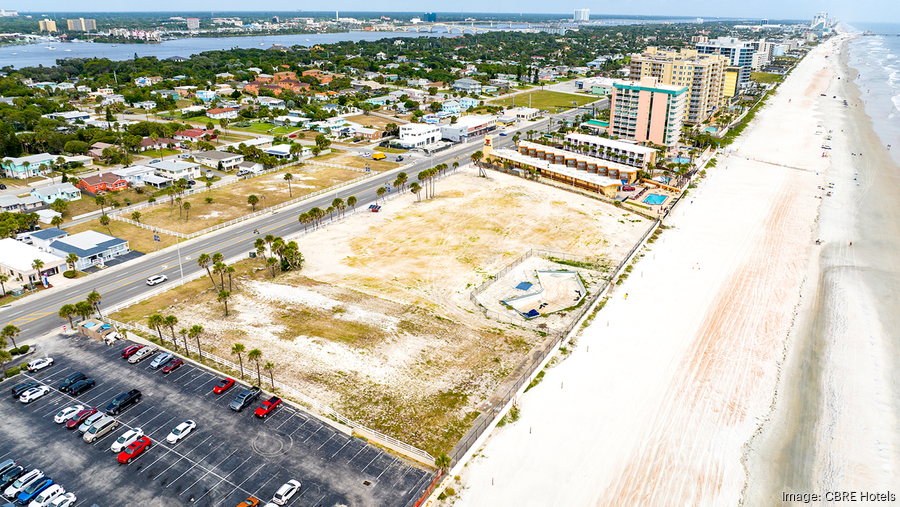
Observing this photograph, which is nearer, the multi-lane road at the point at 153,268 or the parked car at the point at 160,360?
the parked car at the point at 160,360

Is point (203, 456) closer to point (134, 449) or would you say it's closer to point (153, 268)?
point (134, 449)

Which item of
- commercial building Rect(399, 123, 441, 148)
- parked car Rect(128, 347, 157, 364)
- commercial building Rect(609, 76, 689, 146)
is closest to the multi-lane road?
parked car Rect(128, 347, 157, 364)

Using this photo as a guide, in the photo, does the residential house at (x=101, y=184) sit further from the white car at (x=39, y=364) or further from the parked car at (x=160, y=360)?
the parked car at (x=160, y=360)

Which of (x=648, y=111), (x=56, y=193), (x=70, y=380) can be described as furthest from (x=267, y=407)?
(x=648, y=111)

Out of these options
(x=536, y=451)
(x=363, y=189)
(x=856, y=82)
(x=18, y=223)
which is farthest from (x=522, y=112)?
(x=856, y=82)

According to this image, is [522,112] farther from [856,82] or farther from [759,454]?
[856,82]

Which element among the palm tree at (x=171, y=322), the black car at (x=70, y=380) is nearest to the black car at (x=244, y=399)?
the palm tree at (x=171, y=322)
